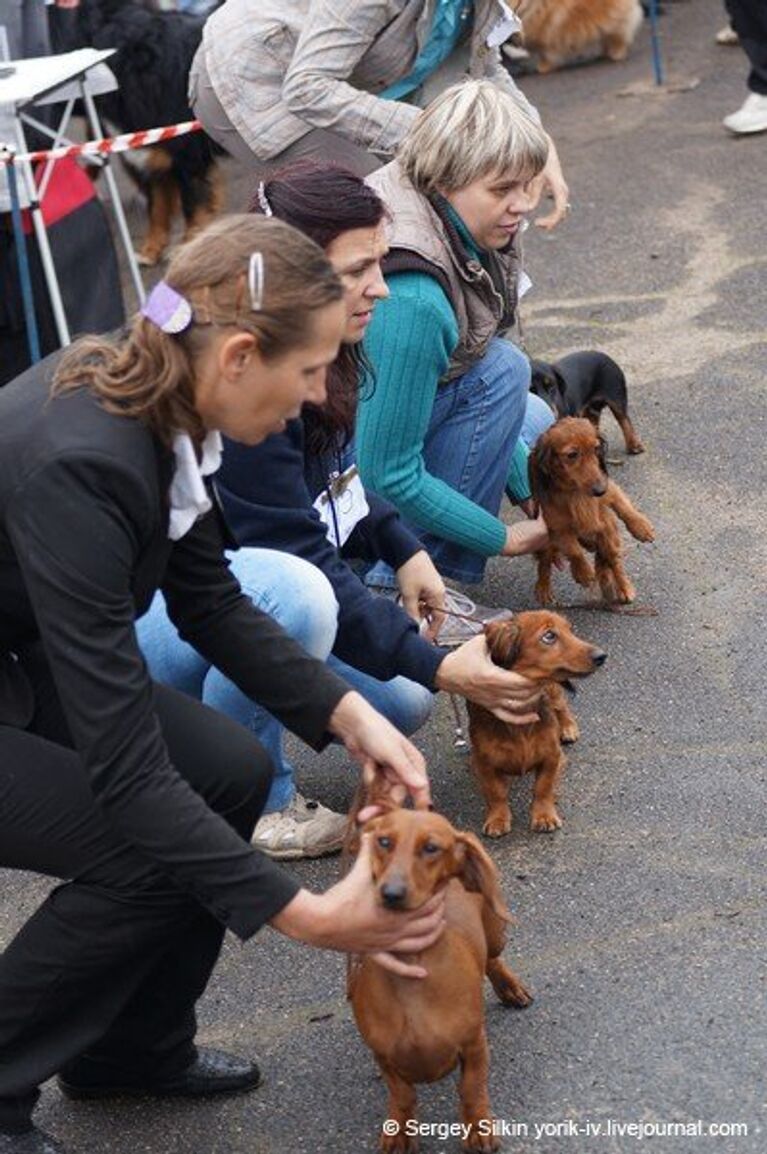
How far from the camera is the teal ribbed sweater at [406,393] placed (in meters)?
4.05

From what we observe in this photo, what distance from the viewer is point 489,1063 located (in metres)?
3.05

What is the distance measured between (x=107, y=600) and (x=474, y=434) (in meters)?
2.18

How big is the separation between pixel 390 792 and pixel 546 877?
2.94 ft

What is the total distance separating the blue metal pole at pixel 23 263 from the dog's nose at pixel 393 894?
343cm

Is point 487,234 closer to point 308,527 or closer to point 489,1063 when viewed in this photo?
point 308,527

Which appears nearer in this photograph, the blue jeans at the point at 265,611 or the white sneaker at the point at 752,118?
the blue jeans at the point at 265,611

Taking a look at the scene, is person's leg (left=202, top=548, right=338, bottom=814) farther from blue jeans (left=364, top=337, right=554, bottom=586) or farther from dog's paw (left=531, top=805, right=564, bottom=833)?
blue jeans (left=364, top=337, right=554, bottom=586)

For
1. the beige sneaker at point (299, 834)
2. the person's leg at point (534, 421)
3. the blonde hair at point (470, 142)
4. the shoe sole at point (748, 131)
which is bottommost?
the shoe sole at point (748, 131)

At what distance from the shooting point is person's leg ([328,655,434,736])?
3730 millimetres

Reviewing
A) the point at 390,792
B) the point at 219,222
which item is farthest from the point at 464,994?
the point at 219,222

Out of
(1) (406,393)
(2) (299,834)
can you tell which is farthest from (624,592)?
(2) (299,834)

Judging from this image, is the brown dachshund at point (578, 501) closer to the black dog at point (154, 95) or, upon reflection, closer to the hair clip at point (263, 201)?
the hair clip at point (263, 201)

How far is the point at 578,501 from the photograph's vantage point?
459 cm

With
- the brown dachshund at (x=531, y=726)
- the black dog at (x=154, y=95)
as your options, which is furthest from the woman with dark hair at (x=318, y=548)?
the black dog at (x=154, y=95)
